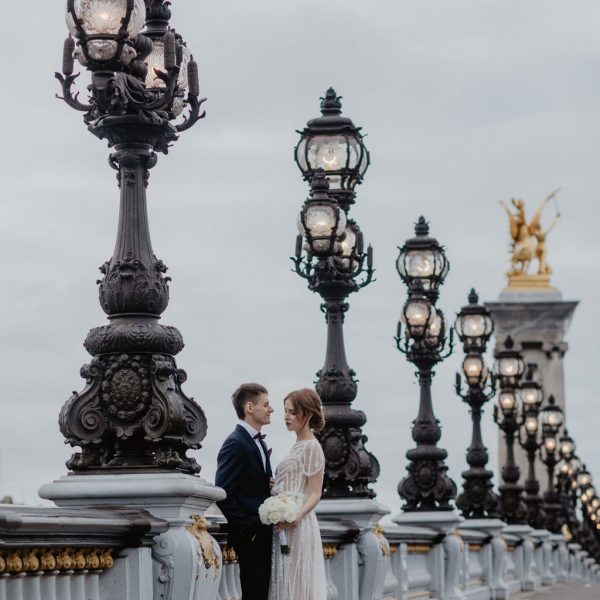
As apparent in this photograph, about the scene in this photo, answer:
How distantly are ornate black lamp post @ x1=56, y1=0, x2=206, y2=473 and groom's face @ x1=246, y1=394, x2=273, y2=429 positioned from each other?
0.69 meters

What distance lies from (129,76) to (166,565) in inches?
124

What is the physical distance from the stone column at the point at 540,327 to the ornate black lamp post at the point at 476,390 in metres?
71.3

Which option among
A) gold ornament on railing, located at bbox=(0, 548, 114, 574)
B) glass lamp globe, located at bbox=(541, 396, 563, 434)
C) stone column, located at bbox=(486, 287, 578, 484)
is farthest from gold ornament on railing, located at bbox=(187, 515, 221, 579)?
stone column, located at bbox=(486, 287, 578, 484)

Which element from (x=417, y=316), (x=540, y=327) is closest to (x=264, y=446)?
(x=417, y=316)

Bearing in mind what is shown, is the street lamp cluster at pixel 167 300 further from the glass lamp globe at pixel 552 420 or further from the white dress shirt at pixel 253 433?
the glass lamp globe at pixel 552 420

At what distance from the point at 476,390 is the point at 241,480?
2172 centimetres

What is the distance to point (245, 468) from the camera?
1312 centimetres

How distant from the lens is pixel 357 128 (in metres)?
21.2

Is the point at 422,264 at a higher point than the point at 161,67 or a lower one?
higher

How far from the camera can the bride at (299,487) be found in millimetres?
13422

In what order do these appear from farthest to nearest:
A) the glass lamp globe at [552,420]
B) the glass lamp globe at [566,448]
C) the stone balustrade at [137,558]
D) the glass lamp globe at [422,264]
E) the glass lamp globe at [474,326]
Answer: the glass lamp globe at [566,448] → the glass lamp globe at [552,420] → the glass lamp globe at [474,326] → the glass lamp globe at [422,264] → the stone balustrade at [137,558]

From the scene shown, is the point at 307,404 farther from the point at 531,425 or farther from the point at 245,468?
the point at 531,425

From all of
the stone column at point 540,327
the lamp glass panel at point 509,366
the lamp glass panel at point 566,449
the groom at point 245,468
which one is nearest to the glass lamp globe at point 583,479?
the stone column at point 540,327

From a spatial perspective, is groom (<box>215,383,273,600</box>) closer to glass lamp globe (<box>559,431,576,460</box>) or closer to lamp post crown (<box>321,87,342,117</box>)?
lamp post crown (<box>321,87,342,117</box>)
